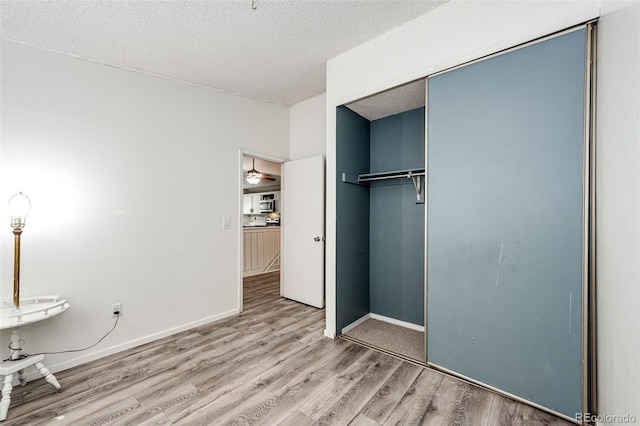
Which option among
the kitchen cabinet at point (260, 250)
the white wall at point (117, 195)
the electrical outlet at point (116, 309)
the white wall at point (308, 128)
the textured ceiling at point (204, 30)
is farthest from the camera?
the kitchen cabinet at point (260, 250)

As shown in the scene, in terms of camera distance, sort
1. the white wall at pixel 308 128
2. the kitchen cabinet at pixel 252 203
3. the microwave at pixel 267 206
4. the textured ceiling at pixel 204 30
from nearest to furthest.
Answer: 1. the textured ceiling at pixel 204 30
2. the white wall at pixel 308 128
3. the microwave at pixel 267 206
4. the kitchen cabinet at pixel 252 203

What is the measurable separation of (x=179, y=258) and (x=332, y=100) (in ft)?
7.83

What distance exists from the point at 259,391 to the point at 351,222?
1732 millimetres

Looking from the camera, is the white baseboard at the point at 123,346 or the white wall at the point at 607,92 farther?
the white baseboard at the point at 123,346

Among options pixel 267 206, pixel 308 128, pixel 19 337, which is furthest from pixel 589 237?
pixel 267 206

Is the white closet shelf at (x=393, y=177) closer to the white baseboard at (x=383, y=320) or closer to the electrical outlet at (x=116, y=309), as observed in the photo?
the white baseboard at (x=383, y=320)

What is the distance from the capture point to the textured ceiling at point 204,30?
77.7 inches

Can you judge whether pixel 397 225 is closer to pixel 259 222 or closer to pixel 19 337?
pixel 19 337

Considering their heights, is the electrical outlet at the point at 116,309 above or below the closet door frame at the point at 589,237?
below

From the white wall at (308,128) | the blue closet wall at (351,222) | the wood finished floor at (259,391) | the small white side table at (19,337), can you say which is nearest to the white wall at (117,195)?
the small white side table at (19,337)

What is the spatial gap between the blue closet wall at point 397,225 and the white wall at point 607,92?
2.59 feet

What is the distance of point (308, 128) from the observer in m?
3.90

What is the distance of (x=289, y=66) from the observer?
2.90m

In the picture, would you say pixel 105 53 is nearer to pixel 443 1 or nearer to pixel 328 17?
pixel 328 17
